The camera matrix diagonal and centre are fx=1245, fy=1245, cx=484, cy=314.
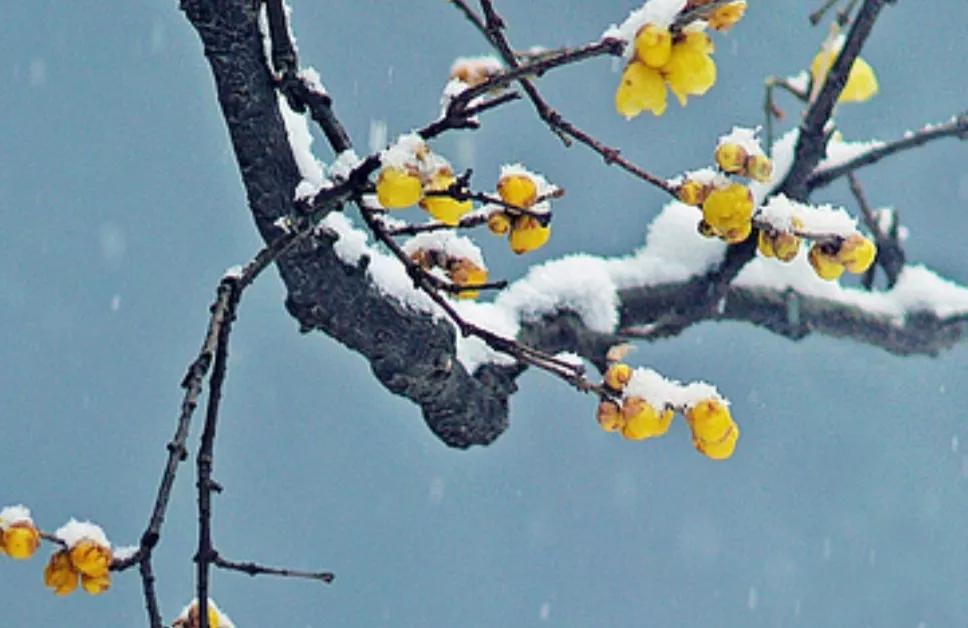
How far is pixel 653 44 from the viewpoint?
599 millimetres

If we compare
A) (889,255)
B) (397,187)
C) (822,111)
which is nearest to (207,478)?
(397,187)

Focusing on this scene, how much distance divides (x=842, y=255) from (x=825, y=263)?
0.02 metres

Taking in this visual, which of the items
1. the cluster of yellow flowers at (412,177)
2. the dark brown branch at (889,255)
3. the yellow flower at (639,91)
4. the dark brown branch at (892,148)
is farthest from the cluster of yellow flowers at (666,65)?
the dark brown branch at (889,255)

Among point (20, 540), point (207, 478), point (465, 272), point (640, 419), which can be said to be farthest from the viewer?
point (465, 272)

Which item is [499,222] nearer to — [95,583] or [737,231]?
[737,231]

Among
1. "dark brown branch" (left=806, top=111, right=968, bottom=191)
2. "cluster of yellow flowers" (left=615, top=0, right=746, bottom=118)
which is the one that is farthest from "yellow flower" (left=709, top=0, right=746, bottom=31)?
"dark brown branch" (left=806, top=111, right=968, bottom=191)

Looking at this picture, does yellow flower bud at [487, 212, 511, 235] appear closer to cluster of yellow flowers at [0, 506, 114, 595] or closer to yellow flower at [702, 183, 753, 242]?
yellow flower at [702, 183, 753, 242]

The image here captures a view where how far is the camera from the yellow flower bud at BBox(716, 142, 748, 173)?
75 centimetres

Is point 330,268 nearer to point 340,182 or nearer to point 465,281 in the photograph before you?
point 465,281

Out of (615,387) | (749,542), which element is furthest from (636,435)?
(749,542)

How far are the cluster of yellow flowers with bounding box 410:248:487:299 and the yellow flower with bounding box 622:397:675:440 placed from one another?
0.21 m

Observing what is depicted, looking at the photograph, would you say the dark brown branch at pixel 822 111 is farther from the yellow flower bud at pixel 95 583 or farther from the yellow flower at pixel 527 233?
the yellow flower bud at pixel 95 583

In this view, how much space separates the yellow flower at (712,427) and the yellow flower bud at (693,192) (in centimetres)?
11

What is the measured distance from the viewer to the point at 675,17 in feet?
1.99
